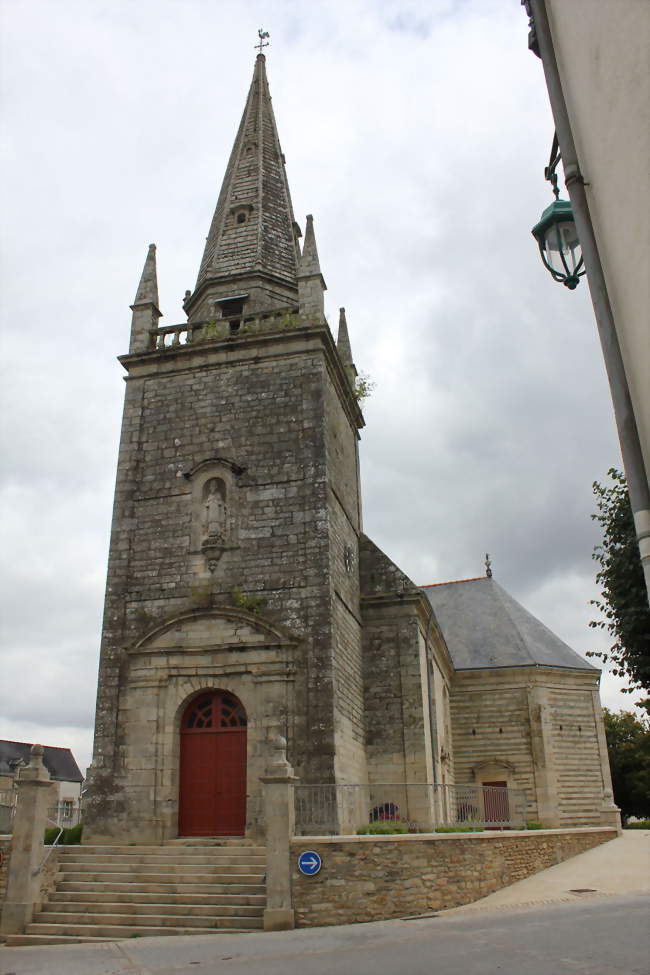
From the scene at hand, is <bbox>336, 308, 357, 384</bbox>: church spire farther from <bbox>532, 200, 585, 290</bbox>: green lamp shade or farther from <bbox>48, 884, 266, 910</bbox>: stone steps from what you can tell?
<bbox>532, 200, 585, 290</bbox>: green lamp shade

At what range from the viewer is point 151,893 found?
11719 mm

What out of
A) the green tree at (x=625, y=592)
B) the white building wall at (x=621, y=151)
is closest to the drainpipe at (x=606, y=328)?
the white building wall at (x=621, y=151)

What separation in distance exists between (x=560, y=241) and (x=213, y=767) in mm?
11961

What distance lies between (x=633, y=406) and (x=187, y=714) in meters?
12.6

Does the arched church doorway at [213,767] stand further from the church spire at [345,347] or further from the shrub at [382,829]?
the church spire at [345,347]

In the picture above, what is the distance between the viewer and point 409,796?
600 inches

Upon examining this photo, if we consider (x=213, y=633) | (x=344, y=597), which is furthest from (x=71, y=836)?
(x=344, y=597)

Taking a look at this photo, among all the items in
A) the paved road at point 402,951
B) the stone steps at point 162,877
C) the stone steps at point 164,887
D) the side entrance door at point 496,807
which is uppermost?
the side entrance door at point 496,807

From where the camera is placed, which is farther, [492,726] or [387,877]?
[492,726]

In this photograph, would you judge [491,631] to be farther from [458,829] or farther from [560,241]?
[560,241]

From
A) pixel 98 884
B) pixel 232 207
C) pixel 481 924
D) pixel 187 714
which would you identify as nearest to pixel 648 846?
pixel 481 924

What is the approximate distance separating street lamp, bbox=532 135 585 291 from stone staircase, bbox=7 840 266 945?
32.3 feet

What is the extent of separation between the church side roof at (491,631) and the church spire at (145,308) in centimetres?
1271

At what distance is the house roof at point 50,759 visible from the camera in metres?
41.3
